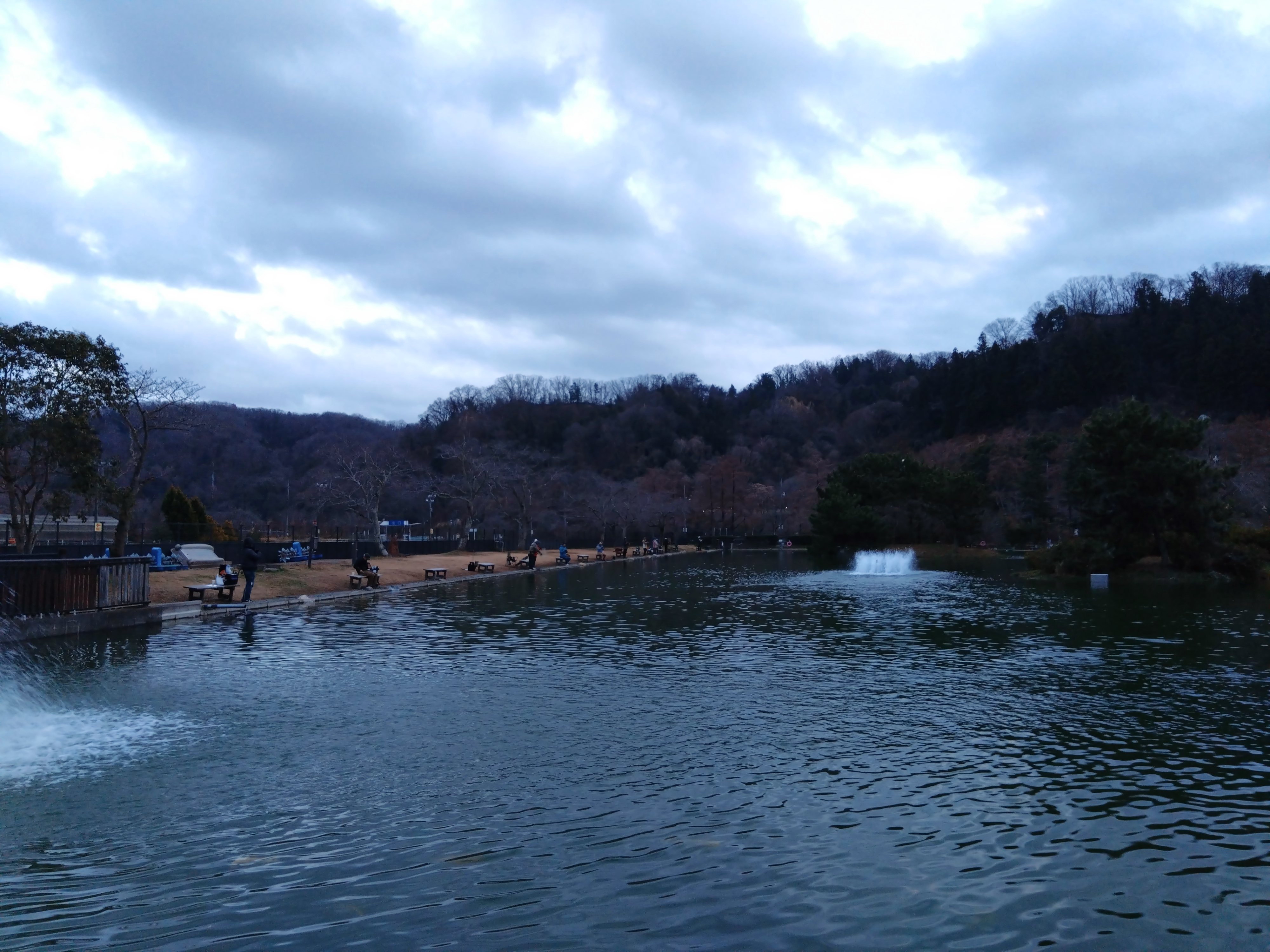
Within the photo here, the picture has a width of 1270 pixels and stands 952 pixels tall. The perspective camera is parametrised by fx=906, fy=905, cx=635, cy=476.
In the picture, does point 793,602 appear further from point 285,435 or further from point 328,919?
point 285,435

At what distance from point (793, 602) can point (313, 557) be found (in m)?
24.0

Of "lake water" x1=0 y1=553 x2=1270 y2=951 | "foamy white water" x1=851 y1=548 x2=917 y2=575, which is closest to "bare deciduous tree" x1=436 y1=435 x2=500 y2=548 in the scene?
"foamy white water" x1=851 y1=548 x2=917 y2=575

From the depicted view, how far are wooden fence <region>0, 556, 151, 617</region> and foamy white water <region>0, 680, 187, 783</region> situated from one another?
591 cm

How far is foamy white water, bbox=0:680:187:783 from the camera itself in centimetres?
901

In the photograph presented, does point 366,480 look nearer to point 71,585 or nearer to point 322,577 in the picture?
point 322,577

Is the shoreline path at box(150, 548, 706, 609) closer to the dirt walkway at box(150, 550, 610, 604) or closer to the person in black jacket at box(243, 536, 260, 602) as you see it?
the dirt walkway at box(150, 550, 610, 604)

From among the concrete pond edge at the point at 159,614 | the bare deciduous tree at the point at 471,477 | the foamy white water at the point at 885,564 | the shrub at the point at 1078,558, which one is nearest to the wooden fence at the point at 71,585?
the concrete pond edge at the point at 159,614

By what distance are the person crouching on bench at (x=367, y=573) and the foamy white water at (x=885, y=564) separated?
25.0 m

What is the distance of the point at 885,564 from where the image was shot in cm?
5525

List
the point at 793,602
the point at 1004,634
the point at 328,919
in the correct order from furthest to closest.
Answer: the point at 793,602
the point at 1004,634
the point at 328,919

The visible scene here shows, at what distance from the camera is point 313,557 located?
42.0 metres

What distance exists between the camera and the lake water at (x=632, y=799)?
18.7ft

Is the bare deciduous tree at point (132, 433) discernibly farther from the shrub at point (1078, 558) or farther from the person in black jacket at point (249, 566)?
the shrub at point (1078, 558)

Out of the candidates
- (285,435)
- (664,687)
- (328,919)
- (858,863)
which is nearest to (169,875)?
(328,919)
